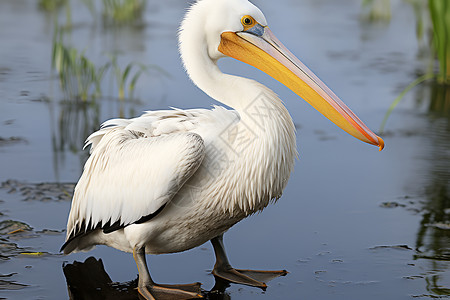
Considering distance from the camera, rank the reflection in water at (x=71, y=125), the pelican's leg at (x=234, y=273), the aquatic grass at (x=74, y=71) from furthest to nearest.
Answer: the aquatic grass at (x=74, y=71), the reflection in water at (x=71, y=125), the pelican's leg at (x=234, y=273)

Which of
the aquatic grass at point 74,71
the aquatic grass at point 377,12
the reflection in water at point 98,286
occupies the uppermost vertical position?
the aquatic grass at point 377,12

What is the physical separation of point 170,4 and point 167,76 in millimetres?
5525

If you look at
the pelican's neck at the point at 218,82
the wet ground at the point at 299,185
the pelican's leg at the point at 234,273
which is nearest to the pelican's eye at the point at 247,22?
the pelican's neck at the point at 218,82

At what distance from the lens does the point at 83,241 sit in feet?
12.9

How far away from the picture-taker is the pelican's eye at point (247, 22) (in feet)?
11.9

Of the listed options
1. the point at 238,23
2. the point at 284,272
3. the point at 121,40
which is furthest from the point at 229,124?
the point at 121,40

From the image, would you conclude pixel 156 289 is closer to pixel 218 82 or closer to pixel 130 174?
pixel 130 174

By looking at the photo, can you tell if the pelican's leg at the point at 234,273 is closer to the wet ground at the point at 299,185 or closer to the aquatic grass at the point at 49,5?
the wet ground at the point at 299,185

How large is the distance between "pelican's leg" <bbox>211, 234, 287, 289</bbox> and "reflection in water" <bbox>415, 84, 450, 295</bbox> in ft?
2.73

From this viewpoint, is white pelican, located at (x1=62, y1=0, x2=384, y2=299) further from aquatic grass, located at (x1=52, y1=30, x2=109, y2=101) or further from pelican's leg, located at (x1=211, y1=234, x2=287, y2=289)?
aquatic grass, located at (x1=52, y1=30, x2=109, y2=101)

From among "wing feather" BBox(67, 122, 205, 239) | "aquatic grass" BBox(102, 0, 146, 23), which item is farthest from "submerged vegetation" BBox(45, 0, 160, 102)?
"wing feather" BBox(67, 122, 205, 239)

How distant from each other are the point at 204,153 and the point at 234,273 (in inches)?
31.7

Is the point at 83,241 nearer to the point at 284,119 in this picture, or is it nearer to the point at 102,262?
the point at 102,262

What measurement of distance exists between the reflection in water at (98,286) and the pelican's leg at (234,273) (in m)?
0.05
